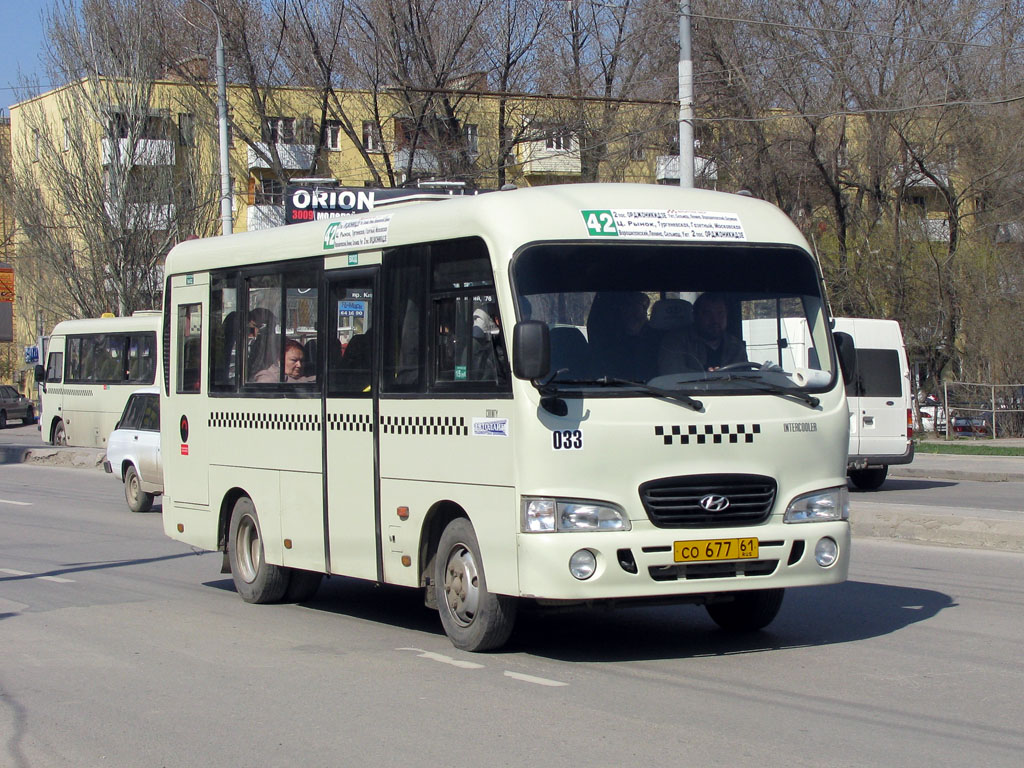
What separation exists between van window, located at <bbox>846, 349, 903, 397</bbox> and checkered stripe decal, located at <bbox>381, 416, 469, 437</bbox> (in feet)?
44.3

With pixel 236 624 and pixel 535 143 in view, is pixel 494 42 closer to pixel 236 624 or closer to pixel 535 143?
pixel 535 143

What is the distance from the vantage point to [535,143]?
139 feet

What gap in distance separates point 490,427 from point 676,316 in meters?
1.29

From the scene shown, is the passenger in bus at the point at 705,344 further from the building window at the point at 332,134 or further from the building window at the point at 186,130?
the building window at the point at 186,130

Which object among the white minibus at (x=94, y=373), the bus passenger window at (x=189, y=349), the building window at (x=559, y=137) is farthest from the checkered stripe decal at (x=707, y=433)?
the building window at (x=559, y=137)

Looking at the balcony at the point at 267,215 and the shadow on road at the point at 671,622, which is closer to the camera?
the shadow on road at the point at 671,622

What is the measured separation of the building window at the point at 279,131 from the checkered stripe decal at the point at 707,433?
3824 cm

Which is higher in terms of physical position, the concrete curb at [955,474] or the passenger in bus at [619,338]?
the passenger in bus at [619,338]

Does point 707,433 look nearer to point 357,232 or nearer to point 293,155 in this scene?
point 357,232

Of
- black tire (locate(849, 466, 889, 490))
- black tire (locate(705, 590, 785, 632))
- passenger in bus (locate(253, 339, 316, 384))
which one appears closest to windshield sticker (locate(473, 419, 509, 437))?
black tire (locate(705, 590, 785, 632))

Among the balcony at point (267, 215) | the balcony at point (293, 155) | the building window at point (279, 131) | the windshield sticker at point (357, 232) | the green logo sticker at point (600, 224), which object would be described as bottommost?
the green logo sticker at point (600, 224)

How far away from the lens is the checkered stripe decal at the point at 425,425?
27.5 feet

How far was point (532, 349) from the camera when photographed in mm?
7516

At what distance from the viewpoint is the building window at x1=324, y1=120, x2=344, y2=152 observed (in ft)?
145
